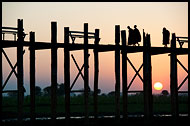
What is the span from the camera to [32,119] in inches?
842

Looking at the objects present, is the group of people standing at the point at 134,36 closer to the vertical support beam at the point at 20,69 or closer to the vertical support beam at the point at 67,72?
the vertical support beam at the point at 67,72

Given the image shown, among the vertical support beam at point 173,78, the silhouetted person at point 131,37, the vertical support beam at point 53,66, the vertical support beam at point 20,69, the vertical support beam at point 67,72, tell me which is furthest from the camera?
the vertical support beam at point 173,78

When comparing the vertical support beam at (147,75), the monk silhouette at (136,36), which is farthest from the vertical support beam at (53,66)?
the vertical support beam at (147,75)

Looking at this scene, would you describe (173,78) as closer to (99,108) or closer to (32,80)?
(32,80)

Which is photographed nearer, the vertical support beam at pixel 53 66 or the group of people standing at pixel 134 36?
the vertical support beam at pixel 53 66

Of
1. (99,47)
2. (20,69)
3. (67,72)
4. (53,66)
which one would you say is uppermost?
(99,47)

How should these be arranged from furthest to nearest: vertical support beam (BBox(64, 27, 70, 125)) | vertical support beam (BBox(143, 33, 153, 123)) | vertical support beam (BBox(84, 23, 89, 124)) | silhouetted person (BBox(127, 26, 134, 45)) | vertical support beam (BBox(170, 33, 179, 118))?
vertical support beam (BBox(170, 33, 179, 118))
silhouetted person (BBox(127, 26, 134, 45))
vertical support beam (BBox(143, 33, 153, 123))
vertical support beam (BBox(84, 23, 89, 124))
vertical support beam (BBox(64, 27, 70, 125))

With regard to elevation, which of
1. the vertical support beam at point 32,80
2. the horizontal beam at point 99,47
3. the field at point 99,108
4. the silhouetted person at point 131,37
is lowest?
the field at point 99,108

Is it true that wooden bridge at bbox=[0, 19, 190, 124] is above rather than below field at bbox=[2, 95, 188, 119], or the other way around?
above

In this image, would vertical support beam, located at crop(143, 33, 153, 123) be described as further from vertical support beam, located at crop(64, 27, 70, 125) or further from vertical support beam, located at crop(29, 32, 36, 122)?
vertical support beam, located at crop(29, 32, 36, 122)

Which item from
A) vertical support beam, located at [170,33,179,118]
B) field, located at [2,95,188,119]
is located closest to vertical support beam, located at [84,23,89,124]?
vertical support beam, located at [170,33,179,118]

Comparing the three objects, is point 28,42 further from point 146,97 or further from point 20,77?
point 146,97

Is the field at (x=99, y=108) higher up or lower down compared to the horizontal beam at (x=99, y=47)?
lower down

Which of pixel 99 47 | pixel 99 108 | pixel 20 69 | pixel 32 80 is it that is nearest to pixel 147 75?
pixel 99 47
